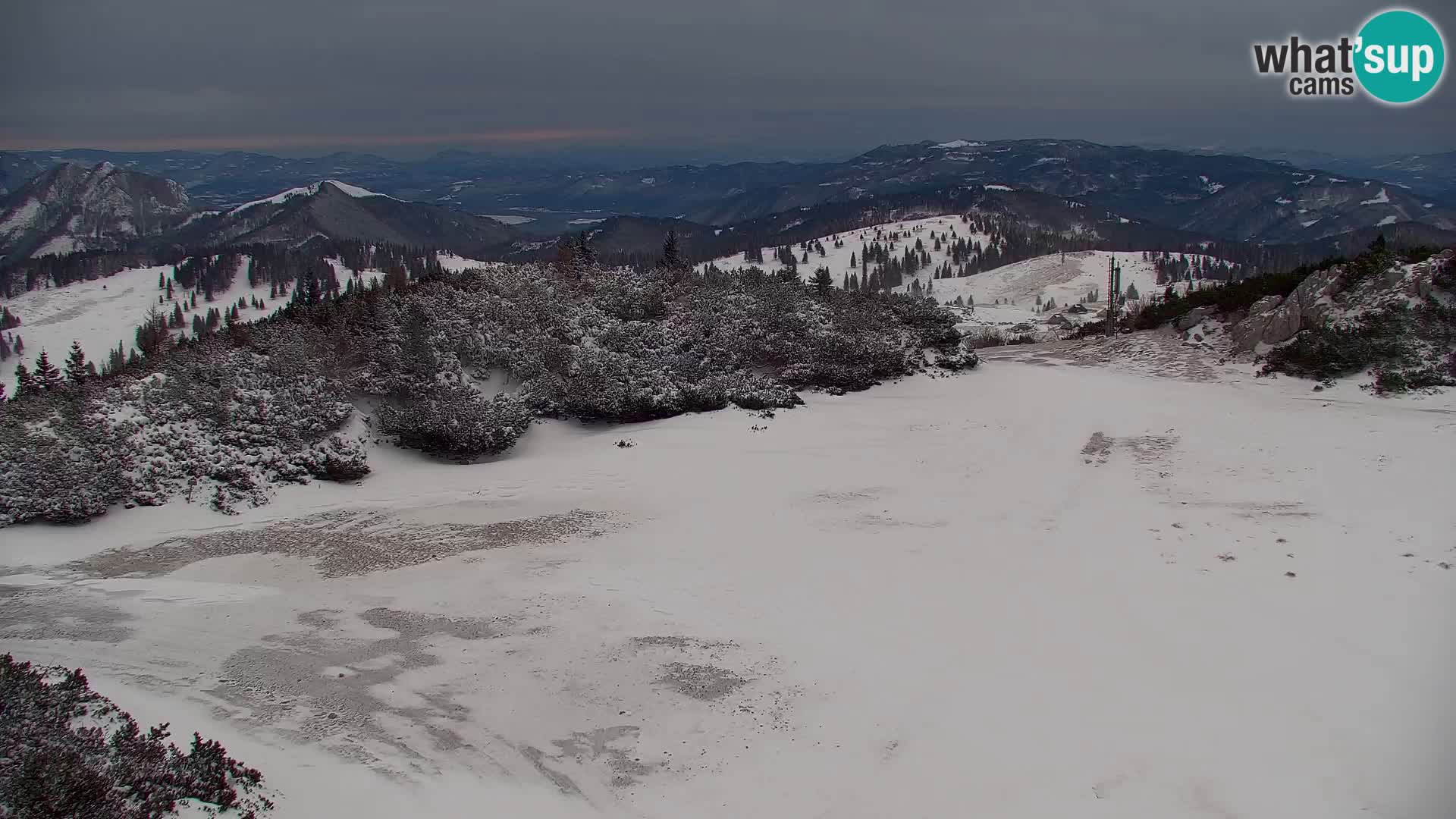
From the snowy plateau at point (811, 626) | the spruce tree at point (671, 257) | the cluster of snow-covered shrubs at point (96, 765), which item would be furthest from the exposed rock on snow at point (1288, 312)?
the cluster of snow-covered shrubs at point (96, 765)

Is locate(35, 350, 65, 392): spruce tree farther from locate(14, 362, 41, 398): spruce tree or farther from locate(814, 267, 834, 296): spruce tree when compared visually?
locate(814, 267, 834, 296): spruce tree

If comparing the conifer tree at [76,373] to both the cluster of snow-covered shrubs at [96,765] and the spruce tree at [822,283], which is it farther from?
the spruce tree at [822,283]

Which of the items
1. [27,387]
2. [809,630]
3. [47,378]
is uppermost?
[47,378]

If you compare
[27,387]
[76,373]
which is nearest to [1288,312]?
[76,373]

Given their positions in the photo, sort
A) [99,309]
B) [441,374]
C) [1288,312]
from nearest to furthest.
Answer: [441,374], [1288,312], [99,309]

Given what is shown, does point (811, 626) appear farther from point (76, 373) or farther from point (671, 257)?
point (671, 257)

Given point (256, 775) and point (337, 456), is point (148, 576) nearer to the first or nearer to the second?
point (337, 456)
